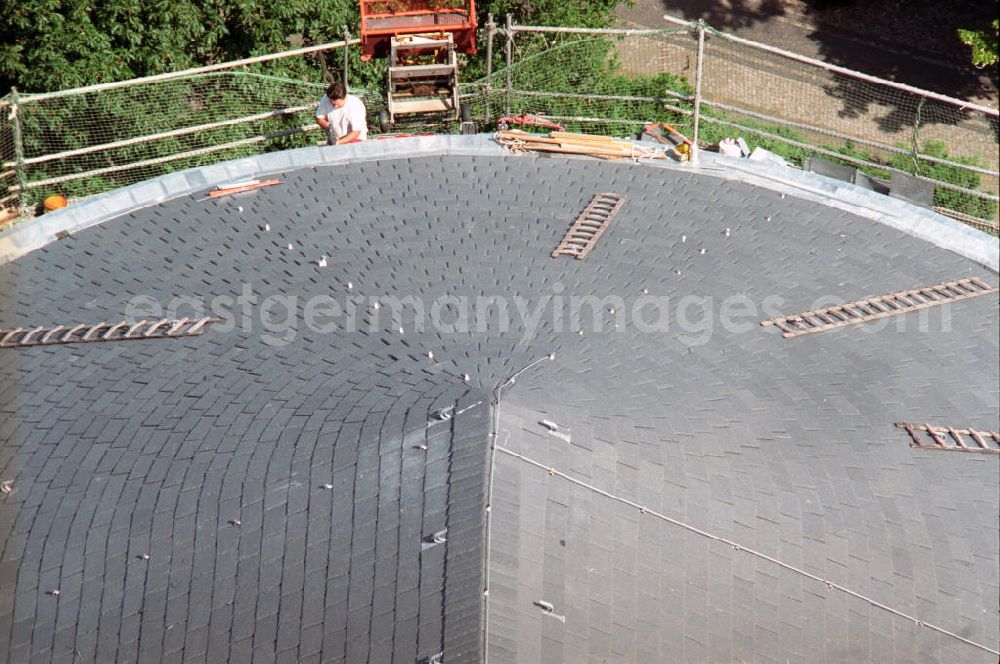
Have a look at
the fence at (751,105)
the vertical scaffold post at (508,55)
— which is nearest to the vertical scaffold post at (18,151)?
the fence at (751,105)

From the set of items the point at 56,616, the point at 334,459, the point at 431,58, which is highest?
the point at 431,58

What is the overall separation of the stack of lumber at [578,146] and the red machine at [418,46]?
5058mm

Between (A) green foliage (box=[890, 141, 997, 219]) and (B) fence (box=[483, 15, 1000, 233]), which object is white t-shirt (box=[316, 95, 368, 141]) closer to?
(B) fence (box=[483, 15, 1000, 233])

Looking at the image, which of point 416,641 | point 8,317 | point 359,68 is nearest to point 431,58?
point 359,68

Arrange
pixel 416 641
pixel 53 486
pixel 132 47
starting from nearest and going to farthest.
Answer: pixel 416 641 < pixel 53 486 < pixel 132 47

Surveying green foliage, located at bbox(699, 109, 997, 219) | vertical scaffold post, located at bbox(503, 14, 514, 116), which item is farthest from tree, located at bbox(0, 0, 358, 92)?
green foliage, located at bbox(699, 109, 997, 219)

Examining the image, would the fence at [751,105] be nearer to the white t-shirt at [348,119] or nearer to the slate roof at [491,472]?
the white t-shirt at [348,119]

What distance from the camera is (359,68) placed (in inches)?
1725

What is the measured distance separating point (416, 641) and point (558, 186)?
1435cm

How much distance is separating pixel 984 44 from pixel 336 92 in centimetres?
2941

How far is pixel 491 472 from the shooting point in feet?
68.3

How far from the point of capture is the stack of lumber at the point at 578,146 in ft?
107

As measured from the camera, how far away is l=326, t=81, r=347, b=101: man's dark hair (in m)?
33.5

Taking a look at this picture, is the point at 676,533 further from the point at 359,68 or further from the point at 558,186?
the point at 359,68
